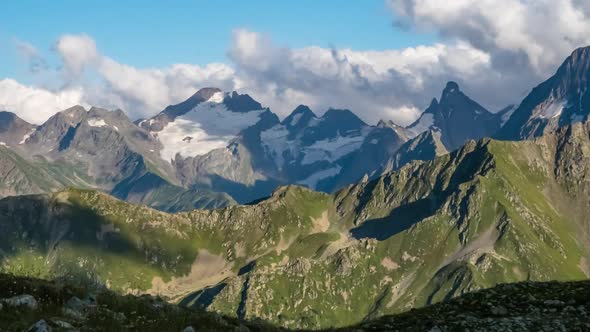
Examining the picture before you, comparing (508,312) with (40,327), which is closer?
(40,327)

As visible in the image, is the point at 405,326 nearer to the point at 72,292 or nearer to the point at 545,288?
the point at 545,288

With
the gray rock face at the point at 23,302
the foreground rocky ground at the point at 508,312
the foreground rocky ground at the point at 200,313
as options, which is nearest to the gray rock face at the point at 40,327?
the foreground rocky ground at the point at 200,313

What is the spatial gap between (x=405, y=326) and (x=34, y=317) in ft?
59.4

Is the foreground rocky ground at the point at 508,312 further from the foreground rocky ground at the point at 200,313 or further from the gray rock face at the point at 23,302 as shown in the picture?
the gray rock face at the point at 23,302

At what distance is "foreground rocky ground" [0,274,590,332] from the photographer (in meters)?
27.7

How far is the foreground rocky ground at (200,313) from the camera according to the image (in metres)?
27.7

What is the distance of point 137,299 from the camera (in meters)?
35.0

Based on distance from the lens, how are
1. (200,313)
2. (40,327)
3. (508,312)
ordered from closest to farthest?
(40,327) → (200,313) → (508,312)

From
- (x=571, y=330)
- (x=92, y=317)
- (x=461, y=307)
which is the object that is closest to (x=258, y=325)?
(x=92, y=317)

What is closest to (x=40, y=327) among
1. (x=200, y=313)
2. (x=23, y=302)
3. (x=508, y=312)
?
(x=23, y=302)

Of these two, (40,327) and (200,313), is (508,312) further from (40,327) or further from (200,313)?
(40,327)

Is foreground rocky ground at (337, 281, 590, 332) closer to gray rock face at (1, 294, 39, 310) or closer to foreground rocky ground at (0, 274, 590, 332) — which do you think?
foreground rocky ground at (0, 274, 590, 332)

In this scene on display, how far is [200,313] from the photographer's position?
1364 inches

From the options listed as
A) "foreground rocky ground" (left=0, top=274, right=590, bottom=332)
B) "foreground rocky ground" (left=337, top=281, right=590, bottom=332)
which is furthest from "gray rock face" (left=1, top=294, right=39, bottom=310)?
"foreground rocky ground" (left=337, top=281, right=590, bottom=332)
